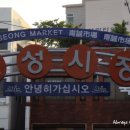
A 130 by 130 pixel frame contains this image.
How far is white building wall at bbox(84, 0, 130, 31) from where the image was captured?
61.0 metres

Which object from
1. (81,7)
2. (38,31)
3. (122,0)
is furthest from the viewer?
(81,7)

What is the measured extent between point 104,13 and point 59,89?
40.4 meters

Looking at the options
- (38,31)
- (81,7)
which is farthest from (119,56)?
(81,7)

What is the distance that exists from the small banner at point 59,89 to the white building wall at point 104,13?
3917 cm

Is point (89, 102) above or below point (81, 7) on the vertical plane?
below

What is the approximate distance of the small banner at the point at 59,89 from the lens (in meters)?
21.8

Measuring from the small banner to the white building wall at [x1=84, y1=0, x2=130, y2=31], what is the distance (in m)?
39.2

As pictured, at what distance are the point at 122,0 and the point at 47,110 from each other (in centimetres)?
2545

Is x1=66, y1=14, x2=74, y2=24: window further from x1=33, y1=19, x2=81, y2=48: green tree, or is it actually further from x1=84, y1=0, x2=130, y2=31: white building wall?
x1=33, y1=19, x2=81, y2=48: green tree

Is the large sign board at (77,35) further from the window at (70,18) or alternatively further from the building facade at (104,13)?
the window at (70,18)

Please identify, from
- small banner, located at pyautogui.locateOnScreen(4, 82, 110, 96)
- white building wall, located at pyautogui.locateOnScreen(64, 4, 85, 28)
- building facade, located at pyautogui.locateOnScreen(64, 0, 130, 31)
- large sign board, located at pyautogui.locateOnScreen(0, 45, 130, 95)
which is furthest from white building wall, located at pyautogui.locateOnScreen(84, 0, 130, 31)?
small banner, located at pyautogui.locateOnScreen(4, 82, 110, 96)

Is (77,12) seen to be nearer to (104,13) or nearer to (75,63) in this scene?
(104,13)

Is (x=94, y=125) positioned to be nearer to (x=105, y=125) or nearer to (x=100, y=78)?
(x=105, y=125)

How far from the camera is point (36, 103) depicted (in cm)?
3956
